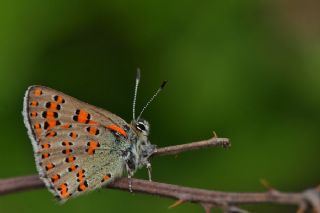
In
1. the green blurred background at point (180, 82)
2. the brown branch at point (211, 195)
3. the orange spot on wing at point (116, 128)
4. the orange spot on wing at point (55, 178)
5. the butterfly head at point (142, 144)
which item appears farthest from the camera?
the green blurred background at point (180, 82)

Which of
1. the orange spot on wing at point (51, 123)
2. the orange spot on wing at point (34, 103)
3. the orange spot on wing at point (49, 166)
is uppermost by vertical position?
the orange spot on wing at point (34, 103)

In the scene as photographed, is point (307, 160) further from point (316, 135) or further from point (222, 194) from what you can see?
point (222, 194)

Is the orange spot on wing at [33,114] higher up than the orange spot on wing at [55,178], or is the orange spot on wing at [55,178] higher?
the orange spot on wing at [33,114]

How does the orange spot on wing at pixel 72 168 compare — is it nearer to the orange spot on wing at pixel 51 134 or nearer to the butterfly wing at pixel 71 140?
the butterfly wing at pixel 71 140

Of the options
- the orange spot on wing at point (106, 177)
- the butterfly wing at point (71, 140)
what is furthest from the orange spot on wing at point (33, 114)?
the orange spot on wing at point (106, 177)

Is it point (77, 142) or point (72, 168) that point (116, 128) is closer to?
point (77, 142)

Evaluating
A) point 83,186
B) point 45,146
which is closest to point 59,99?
point 45,146

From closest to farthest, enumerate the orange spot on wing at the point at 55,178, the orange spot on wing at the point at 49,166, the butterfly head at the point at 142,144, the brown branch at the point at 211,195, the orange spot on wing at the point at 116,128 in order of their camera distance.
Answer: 1. the brown branch at the point at 211,195
2. the orange spot on wing at the point at 55,178
3. the orange spot on wing at the point at 49,166
4. the butterfly head at the point at 142,144
5. the orange spot on wing at the point at 116,128

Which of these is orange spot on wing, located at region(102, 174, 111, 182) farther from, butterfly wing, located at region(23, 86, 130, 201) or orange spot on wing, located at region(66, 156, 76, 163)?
orange spot on wing, located at region(66, 156, 76, 163)

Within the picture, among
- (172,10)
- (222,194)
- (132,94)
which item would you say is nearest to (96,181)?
(222,194)
